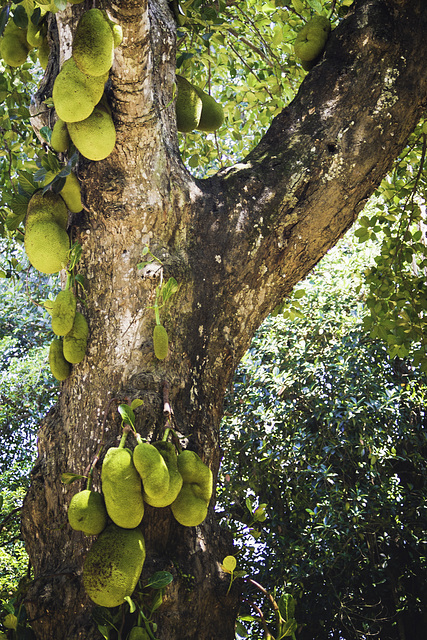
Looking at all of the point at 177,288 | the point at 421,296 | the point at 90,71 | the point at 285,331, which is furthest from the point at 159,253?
the point at 285,331

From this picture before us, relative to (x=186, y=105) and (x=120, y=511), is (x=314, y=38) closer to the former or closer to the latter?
(x=186, y=105)

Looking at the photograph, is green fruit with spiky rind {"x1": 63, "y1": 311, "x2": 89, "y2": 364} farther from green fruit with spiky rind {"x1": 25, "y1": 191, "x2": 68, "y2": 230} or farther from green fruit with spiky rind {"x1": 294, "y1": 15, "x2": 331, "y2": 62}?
green fruit with spiky rind {"x1": 294, "y1": 15, "x2": 331, "y2": 62}

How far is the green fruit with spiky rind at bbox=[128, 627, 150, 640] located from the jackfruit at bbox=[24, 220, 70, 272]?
2.41ft

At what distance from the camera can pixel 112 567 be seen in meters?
0.93

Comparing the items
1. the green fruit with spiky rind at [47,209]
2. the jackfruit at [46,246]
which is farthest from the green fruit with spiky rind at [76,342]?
the green fruit with spiky rind at [47,209]

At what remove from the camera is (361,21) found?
155cm

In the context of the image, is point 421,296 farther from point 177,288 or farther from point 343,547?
point 343,547

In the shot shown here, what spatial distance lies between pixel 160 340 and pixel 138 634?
1.69ft

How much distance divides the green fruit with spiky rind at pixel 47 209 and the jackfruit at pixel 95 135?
14cm

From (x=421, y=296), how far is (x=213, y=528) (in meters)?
1.62

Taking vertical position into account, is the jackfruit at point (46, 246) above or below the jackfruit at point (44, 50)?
below

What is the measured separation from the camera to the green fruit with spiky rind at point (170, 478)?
38.2 inches

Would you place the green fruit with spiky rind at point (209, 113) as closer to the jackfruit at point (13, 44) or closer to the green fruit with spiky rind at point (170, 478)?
the jackfruit at point (13, 44)

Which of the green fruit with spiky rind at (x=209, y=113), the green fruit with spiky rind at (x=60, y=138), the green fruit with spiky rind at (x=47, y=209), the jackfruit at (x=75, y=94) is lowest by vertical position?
the green fruit with spiky rind at (x=47, y=209)
